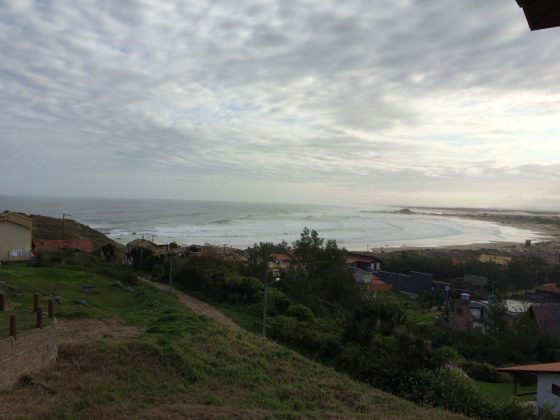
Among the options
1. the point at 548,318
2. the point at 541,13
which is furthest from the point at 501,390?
the point at 541,13

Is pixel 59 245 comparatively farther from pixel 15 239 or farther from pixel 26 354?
pixel 26 354

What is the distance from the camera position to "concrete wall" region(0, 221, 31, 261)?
3303 cm

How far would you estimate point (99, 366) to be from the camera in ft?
41.7

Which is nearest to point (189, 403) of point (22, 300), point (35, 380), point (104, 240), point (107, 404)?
point (107, 404)

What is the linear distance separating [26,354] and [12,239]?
26.1 m

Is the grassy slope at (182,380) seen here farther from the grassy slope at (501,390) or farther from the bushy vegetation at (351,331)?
the grassy slope at (501,390)

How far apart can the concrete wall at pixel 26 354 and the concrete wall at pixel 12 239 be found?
78.0ft

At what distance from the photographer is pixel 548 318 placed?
100 ft

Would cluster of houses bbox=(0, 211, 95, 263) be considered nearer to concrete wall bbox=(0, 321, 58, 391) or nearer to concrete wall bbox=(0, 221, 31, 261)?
concrete wall bbox=(0, 221, 31, 261)

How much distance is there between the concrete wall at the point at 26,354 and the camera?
33.7 feet

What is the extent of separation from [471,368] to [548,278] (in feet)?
126

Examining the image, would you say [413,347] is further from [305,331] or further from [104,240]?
[104,240]

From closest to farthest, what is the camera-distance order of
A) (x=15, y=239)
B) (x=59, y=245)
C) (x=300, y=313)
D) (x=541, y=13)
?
1. (x=541, y=13)
2. (x=300, y=313)
3. (x=15, y=239)
4. (x=59, y=245)

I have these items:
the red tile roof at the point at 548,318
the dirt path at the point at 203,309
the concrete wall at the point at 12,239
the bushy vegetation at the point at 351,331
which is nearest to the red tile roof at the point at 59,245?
the concrete wall at the point at 12,239
